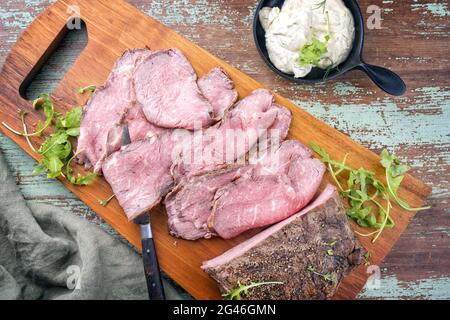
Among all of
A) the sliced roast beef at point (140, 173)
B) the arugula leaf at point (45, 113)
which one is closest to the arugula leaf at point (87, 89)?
the arugula leaf at point (45, 113)

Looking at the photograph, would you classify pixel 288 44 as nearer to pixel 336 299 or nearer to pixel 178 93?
pixel 178 93

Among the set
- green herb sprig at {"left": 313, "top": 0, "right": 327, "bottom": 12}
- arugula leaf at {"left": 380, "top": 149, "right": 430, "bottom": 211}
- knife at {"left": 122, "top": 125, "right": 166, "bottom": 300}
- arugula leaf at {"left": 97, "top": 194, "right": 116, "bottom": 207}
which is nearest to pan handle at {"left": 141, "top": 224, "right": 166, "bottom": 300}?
knife at {"left": 122, "top": 125, "right": 166, "bottom": 300}

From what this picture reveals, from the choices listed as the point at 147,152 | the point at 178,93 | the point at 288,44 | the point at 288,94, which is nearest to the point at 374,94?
the point at 288,94

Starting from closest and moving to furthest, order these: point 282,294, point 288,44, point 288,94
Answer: point 282,294 → point 288,44 → point 288,94

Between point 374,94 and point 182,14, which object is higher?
point 182,14

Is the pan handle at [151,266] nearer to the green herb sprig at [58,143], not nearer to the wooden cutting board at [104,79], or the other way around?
the wooden cutting board at [104,79]
